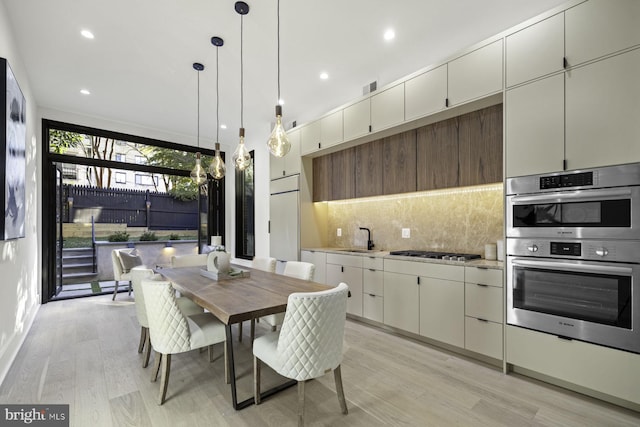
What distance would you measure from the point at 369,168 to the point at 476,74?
1583mm

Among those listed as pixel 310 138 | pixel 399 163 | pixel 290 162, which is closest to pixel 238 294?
pixel 399 163

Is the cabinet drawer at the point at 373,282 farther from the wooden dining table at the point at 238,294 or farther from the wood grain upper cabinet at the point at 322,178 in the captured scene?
the wood grain upper cabinet at the point at 322,178

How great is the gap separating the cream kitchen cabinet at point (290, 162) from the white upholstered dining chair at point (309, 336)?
3.13 metres

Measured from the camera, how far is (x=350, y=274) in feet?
12.0

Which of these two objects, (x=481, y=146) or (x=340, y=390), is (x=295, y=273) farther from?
(x=481, y=146)

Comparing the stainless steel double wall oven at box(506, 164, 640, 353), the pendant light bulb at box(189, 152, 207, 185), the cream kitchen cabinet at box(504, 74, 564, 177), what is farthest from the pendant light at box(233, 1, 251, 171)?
the stainless steel double wall oven at box(506, 164, 640, 353)

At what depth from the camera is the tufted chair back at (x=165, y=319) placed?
1.92 metres

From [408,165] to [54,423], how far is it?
3.66 m

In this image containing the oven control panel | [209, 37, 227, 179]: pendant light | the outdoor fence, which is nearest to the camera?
the oven control panel

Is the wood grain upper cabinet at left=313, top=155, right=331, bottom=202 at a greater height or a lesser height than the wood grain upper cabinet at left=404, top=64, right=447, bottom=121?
lesser

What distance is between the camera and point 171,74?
139 inches

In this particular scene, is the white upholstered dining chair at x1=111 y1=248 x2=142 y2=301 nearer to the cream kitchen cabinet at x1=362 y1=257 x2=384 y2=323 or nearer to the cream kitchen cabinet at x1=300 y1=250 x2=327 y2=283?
the cream kitchen cabinet at x1=300 y1=250 x2=327 y2=283

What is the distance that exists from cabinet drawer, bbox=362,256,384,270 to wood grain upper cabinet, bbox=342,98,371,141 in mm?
1542

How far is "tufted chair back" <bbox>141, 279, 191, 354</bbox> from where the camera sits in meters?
1.92
